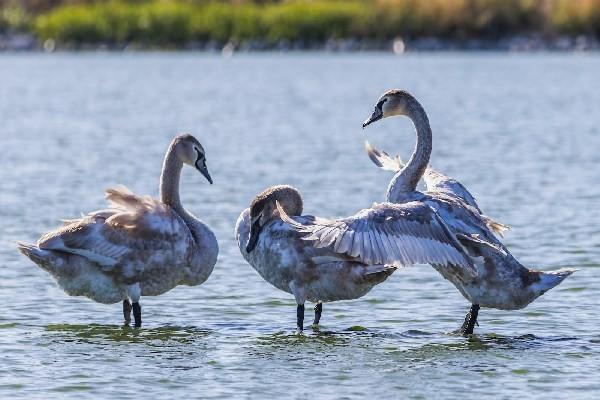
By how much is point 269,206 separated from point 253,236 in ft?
1.08

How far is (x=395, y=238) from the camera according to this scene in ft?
35.6

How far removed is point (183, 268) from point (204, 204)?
284 inches

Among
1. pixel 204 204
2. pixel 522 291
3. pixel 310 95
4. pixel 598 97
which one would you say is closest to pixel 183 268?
pixel 522 291

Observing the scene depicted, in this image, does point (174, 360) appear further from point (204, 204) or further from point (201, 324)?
point (204, 204)

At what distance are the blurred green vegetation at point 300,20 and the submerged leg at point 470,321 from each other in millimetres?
56726

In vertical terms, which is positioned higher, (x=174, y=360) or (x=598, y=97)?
(x=598, y=97)

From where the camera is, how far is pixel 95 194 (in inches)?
806

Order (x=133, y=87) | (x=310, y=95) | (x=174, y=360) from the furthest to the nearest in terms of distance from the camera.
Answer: (x=133, y=87) → (x=310, y=95) → (x=174, y=360)

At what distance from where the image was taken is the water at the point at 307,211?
1042cm

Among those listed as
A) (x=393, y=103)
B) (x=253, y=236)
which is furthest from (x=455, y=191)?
(x=253, y=236)

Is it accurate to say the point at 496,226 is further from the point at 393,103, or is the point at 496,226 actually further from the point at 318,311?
the point at 318,311

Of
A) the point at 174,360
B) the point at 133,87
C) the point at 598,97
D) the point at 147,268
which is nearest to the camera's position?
the point at 174,360

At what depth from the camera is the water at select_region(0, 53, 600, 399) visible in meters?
10.4

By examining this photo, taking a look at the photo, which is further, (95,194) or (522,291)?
(95,194)
